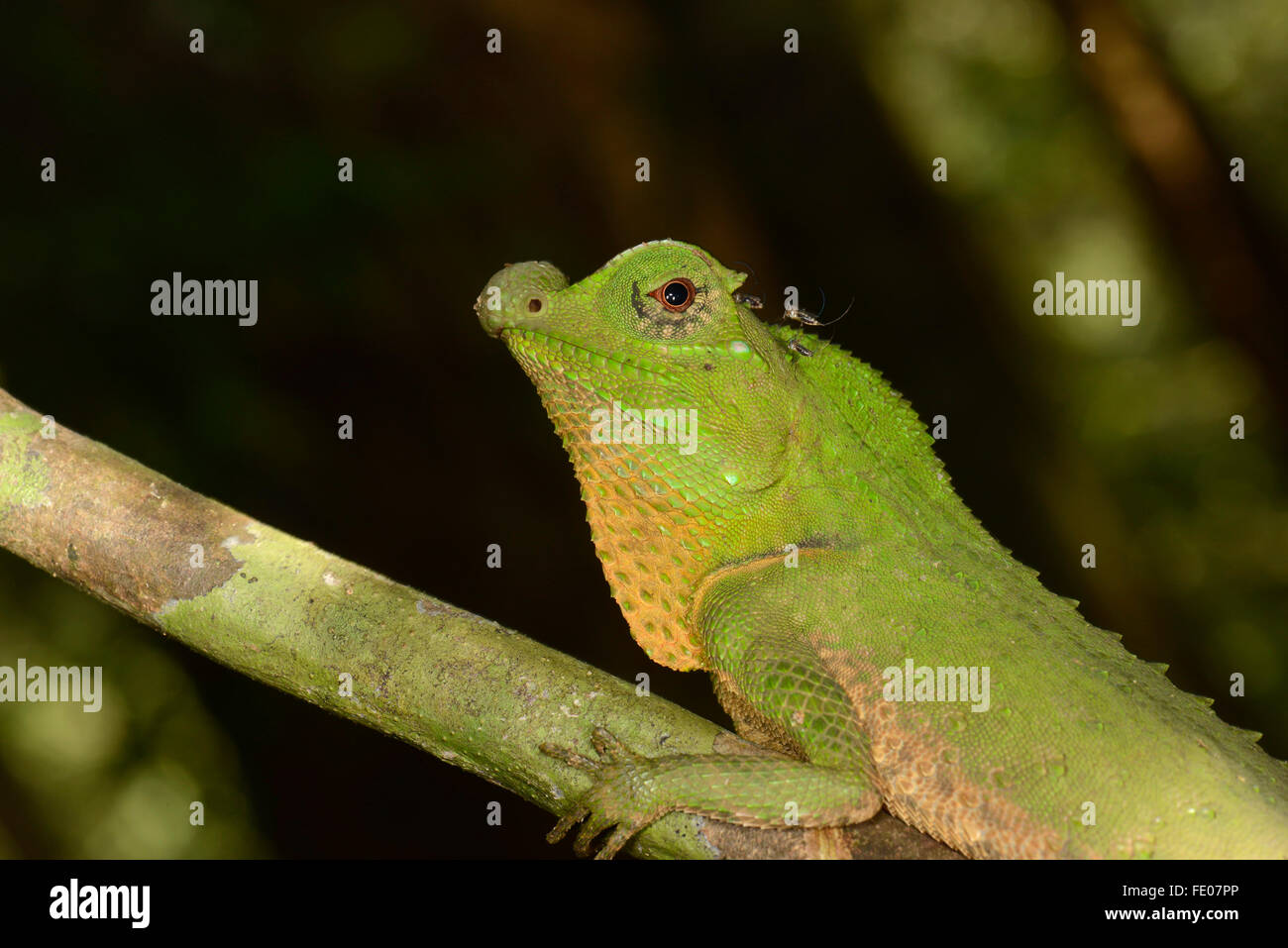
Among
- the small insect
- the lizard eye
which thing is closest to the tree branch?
the lizard eye

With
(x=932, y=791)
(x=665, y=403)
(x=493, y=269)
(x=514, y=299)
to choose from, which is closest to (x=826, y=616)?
(x=932, y=791)

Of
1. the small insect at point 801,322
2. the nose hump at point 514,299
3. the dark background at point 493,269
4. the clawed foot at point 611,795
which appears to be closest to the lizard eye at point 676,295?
the nose hump at point 514,299

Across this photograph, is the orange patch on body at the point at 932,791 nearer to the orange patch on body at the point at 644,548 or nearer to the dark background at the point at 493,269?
the orange patch on body at the point at 644,548

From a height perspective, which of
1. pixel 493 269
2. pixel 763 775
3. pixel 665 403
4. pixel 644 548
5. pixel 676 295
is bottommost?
pixel 763 775

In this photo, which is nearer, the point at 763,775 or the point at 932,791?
the point at 763,775

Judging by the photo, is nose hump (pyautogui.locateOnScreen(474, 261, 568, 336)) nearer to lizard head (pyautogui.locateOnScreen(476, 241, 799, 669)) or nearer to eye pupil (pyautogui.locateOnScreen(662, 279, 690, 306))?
lizard head (pyautogui.locateOnScreen(476, 241, 799, 669))

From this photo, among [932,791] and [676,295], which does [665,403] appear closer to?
[676,295]

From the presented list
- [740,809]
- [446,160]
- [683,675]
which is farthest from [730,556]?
[446,160]

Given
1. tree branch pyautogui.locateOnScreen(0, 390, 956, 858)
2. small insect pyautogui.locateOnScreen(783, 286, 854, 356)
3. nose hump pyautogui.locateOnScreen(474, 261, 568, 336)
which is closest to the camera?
tree branch pyautogui.locateOnScreen(0, 390, 956, 858)
